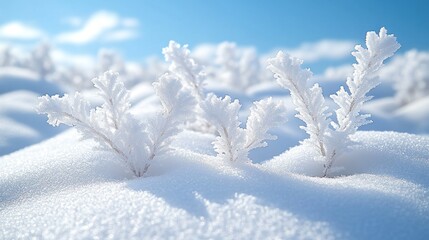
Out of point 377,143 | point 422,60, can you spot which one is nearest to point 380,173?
point 377,143

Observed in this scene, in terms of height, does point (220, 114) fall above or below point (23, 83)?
below

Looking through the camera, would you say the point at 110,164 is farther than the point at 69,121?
Yes

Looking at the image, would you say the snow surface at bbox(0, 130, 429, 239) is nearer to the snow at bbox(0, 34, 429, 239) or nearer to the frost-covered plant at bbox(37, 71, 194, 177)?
the snow at bbox(0, 34, 429, 239)

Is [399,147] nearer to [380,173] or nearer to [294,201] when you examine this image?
[380,173]

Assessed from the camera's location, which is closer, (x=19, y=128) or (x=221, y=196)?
(x=221, y=196)

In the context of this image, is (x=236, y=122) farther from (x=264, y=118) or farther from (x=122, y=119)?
(x=122, y=119)

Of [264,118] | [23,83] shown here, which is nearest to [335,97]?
[264,118]
